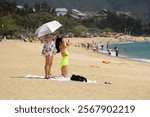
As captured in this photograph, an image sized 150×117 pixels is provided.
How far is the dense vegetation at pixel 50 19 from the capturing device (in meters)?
90.8

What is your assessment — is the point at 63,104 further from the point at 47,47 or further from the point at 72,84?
the point at 47,47

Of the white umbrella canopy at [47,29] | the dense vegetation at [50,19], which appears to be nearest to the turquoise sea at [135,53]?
the dense vegetation at [50,19]

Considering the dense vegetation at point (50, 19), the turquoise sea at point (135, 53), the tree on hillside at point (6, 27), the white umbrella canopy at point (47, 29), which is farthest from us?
the dense vegetation at point (50, 19)

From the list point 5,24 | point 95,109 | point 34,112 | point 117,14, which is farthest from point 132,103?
point 117,14

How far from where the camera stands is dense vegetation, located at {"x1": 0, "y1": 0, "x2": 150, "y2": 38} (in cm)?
9081

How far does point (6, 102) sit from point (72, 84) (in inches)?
160

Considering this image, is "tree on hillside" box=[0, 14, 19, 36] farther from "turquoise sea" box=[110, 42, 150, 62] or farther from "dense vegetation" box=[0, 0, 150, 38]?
"turquoise sea" box=[110, 42, 150, 62]

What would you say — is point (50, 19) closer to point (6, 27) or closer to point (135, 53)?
point (6, 27)

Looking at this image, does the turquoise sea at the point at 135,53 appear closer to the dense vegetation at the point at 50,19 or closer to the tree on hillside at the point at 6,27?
the tree on hillside at the point at 6,27

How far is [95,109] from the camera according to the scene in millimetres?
7891

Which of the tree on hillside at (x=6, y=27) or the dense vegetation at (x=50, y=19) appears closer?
the tree on hillside at (x=6, y=27)

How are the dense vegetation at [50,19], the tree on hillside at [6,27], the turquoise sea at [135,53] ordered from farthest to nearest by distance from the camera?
the dense vegetation at [50,19] → the tree on hillside at [6,27] → the turquoise sea at [135,53]

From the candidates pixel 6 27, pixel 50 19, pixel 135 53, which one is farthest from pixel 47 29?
pixel 50 19

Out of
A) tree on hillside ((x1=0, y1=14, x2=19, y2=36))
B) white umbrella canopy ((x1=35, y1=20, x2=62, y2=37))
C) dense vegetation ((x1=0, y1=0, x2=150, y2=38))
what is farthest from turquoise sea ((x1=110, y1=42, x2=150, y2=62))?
white umbrella canopy ((x1=35, y1=20, x2=62, y2=37))
